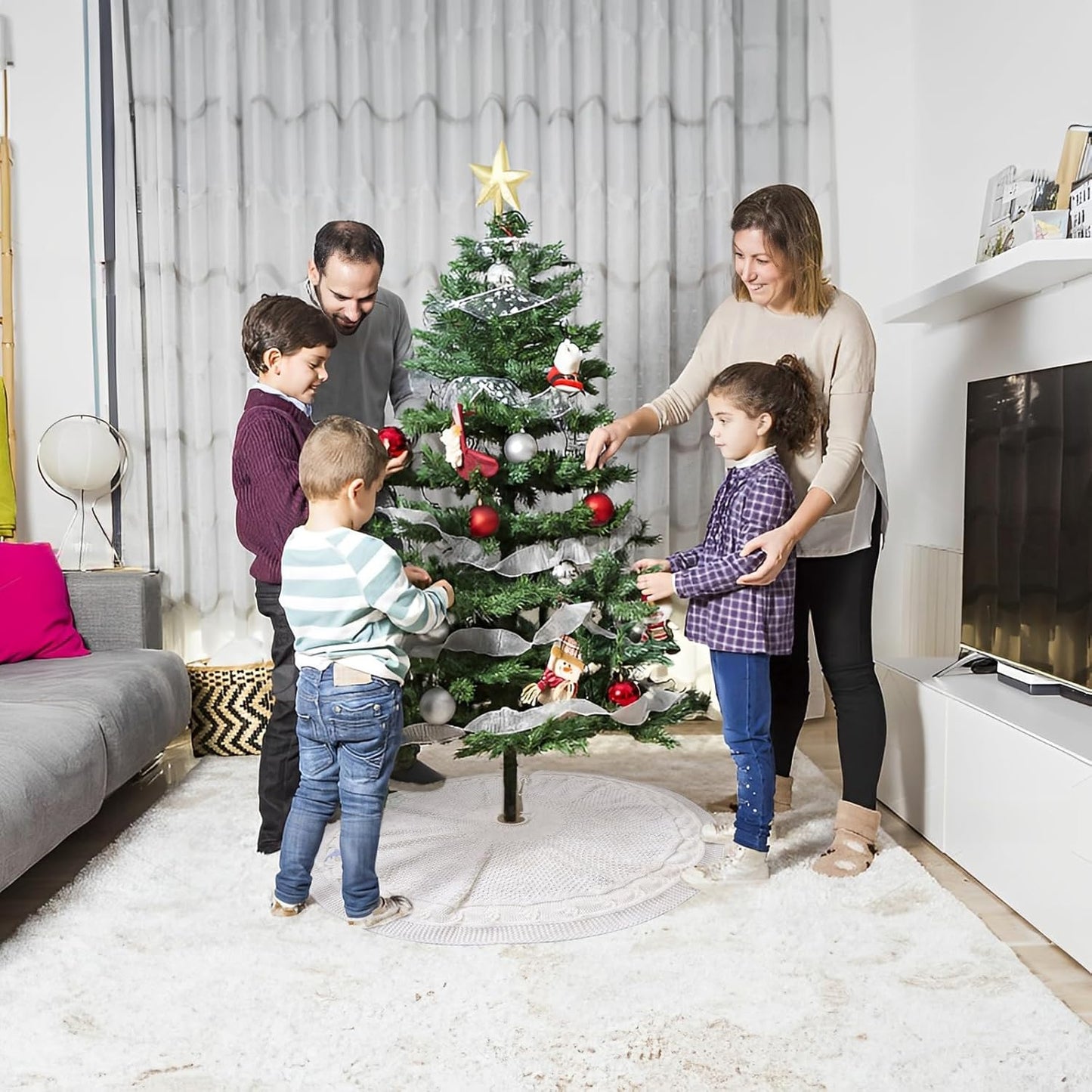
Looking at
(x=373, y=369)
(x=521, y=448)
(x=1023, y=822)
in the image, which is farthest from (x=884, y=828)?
(x=373, y=369)

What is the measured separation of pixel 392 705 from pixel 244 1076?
2.20 feet

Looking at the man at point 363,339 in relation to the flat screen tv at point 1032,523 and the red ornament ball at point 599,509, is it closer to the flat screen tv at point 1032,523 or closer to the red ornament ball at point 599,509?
the red ornament ball at point 599,509

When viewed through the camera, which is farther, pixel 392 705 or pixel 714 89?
pixel 714 89

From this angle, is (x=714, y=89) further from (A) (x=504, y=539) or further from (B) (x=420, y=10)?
(A) (x=504, y=539)

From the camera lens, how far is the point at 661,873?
2.28 metres

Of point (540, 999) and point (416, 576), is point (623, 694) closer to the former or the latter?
point (416, 576)

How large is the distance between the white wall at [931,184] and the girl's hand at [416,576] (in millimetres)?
1682

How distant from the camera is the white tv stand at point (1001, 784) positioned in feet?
6.23

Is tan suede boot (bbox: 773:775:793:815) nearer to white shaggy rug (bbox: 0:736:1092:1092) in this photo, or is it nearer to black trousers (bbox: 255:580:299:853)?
white shaggy rug (bbox: 0:736:1092:1092)

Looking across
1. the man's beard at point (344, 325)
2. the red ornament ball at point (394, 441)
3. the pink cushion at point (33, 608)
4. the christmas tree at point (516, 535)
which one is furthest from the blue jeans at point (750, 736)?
the pink cushion at point (33, 608)

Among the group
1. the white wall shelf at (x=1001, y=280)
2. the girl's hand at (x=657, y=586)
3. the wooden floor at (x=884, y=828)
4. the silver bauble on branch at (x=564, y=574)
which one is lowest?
the wooden floor at (x=884, y=828)

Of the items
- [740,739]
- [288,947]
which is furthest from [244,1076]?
[740,739]

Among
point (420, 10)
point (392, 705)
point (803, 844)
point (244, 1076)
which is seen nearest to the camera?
point (244, 1076)

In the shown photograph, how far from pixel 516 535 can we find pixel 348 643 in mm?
476
